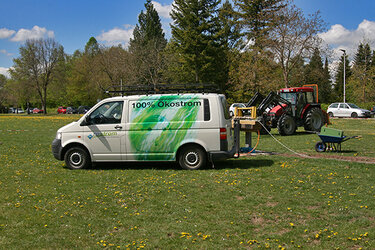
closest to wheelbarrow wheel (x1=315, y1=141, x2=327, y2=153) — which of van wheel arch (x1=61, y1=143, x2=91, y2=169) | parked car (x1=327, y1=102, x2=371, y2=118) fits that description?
van wheel arch (x1=61, y1=143, x2=91, y2=169)

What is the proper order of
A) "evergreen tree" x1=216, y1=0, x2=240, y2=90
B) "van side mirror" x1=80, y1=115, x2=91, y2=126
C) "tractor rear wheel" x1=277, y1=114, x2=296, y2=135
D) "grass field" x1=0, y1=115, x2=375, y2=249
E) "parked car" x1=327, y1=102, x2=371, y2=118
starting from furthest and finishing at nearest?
1. "evergreen tree" x1=216, y1=0, x2=240, y2=90
2. "parked car" x1=327, y1=102, x2=371, y2=118
3. "tractor rear wheel" x1=277, y1=114, x2=296, y2=135
4. "van side mirror" x1=80, y1=115, x2=91, y2=126
5. "grass field" x1=0, y1=115, x2=375, y2=249

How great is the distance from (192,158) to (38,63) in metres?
62.6

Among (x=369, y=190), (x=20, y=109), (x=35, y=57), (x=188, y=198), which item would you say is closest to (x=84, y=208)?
(x=188, y=198)

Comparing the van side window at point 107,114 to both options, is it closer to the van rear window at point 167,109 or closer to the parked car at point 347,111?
the van rear window at point 167,109

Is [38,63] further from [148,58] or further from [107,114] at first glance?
[107,114]

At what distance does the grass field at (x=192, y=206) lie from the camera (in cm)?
503

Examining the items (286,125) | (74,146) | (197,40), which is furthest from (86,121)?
(197,40)

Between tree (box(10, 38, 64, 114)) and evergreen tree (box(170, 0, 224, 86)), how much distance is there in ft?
84.6

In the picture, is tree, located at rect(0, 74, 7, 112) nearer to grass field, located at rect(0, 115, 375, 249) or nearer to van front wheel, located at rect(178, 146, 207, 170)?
grass field, located at rect(0, 115, 375, 249)

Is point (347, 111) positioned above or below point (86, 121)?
above

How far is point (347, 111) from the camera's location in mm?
37688

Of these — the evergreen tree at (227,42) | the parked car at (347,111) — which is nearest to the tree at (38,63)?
the evergreen tree at (227,42)

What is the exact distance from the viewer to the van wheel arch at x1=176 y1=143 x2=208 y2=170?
955 cm

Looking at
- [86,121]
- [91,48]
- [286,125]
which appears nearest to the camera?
[86,121]
